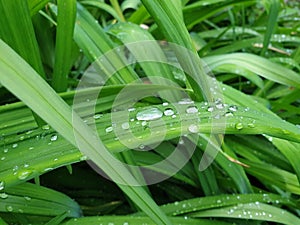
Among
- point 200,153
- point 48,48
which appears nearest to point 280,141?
point 200,153

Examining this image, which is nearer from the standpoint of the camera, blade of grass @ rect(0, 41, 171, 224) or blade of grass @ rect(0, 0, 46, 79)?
blade of grass @ rect(0, 41, 171, 224)

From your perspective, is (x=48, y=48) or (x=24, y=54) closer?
(x=24, y=54)

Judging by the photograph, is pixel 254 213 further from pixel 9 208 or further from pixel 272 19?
pixel 272 19

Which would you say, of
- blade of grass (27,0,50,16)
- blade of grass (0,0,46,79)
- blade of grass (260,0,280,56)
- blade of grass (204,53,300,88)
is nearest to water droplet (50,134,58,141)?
blade of grass (0,0,46,79)

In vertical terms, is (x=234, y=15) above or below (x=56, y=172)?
above

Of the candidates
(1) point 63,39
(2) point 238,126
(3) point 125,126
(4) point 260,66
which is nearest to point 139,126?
(3) point 125,126

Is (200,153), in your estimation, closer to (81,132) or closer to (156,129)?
(156,129)

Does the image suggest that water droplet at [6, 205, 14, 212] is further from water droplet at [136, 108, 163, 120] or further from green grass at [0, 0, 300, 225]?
water droplet at [136, 108, 163, 120]
